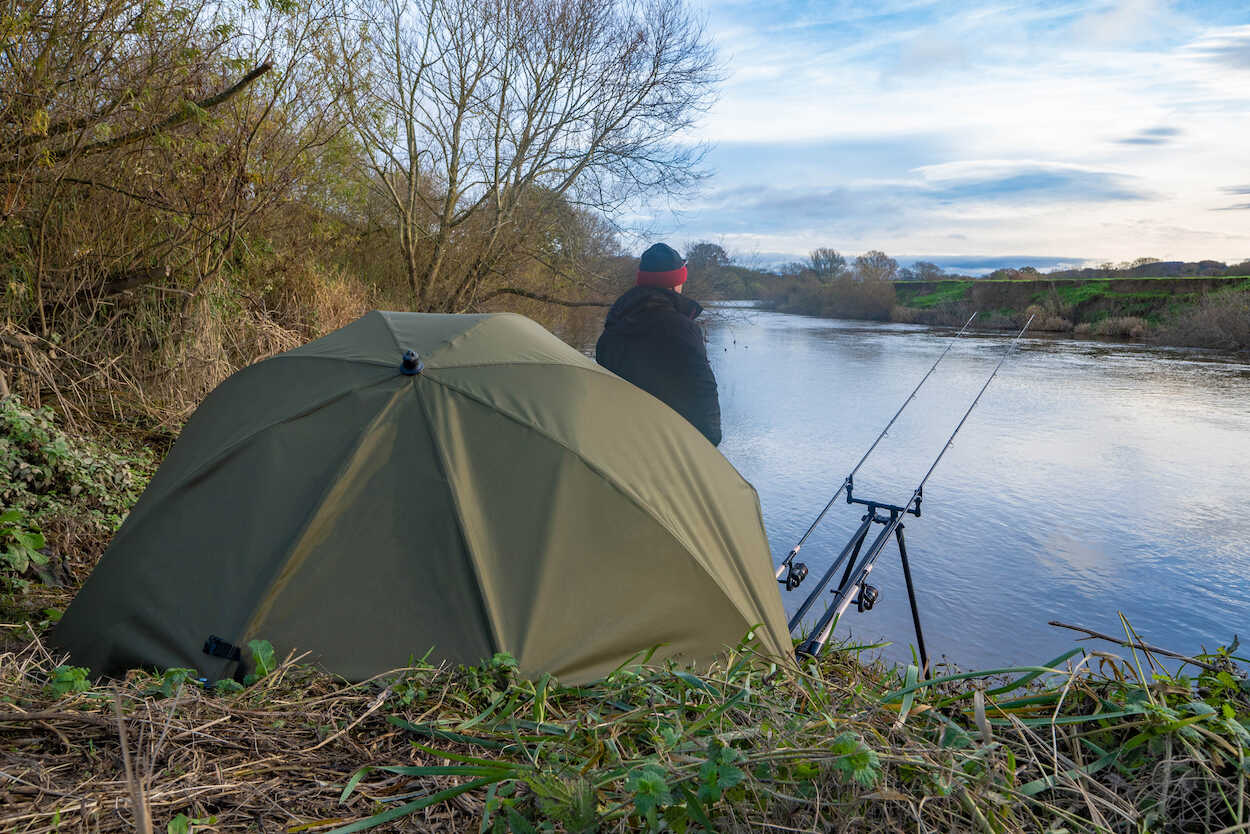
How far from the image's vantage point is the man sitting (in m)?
4.68

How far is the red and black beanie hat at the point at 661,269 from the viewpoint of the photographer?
15.8 ft

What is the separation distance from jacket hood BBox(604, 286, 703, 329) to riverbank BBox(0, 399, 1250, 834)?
3.09 m

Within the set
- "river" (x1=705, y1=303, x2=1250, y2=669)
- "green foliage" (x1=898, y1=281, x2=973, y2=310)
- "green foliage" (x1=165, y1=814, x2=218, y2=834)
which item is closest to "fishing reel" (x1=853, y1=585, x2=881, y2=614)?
"river" (x1=705, y1=303, x2=1250, y2=669)

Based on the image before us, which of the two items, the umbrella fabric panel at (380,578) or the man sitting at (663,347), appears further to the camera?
the man sitting at (663,347)

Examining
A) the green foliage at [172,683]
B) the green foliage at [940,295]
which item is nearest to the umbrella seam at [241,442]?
the green foliage at [172,683]

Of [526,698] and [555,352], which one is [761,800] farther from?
[555,352]

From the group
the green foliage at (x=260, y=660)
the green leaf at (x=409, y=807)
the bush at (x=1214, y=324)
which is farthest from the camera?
the bush at (x=1214, y=324)

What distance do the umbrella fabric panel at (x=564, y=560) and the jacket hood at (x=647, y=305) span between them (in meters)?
2.35

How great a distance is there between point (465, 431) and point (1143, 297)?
23.3m

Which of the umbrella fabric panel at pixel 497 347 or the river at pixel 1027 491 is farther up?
the umbrella fabric panel at pixel 497 347

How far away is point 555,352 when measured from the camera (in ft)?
9.99

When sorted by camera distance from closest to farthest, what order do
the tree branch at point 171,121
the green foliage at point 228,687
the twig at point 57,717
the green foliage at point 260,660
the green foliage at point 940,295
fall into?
1. the twig at point 57,717
2. the green foliage at point 228,687
3. the green foliage at point 260,660
4. the tree branch at point 171,121
5. the green foliage at point 940,295

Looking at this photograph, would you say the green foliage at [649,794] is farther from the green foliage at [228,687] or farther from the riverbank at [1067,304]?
the riverbank at [1067,304]

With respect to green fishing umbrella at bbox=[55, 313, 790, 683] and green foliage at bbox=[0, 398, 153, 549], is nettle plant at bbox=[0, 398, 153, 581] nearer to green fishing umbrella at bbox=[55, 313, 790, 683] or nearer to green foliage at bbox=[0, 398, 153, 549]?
green foliage at bbox=[0, 398, 153, 549]
